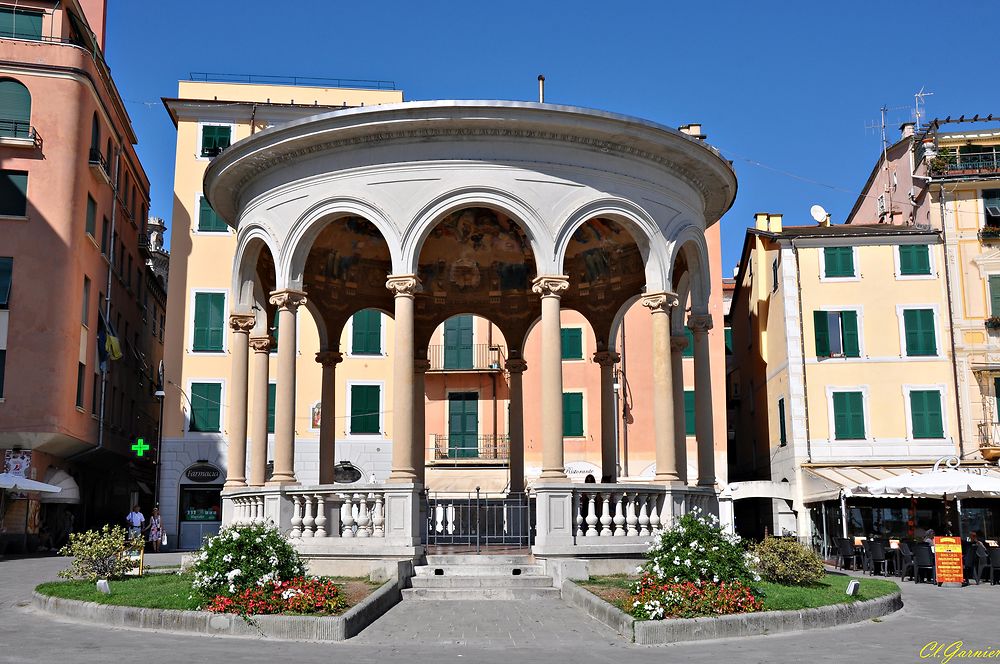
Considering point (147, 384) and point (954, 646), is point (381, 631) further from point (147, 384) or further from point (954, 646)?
point (147, 384)

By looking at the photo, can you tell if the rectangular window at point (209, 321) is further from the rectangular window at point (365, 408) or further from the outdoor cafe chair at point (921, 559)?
the outdoor cafe chair at point (921, 559)

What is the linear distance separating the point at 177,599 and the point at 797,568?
1023 centimetres

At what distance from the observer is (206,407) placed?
145 ft

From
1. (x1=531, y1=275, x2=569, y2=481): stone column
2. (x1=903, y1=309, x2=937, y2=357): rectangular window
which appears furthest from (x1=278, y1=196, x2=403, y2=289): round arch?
(x1=903, y1=309, x2=937, y2=357): rectangular window

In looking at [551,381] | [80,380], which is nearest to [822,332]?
[551,381]

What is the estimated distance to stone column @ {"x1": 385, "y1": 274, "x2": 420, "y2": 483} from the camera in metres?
18.9

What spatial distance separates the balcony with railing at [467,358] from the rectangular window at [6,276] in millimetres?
Answer: 16655

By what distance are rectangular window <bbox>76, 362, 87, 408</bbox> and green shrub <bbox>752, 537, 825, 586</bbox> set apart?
31.1 meters

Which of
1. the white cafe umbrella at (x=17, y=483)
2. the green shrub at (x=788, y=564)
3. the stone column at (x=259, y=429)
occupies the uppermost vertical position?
the stone column at (x=259, y=429)

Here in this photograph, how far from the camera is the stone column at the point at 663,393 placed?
66.9 ft

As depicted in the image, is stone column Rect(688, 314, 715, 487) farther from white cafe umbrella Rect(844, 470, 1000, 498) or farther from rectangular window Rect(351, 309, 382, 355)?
rectangular window Rect(351, 309, 382, 355)

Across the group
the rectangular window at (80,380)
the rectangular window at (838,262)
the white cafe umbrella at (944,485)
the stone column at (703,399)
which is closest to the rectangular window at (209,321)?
the rectangular window at (80,380)

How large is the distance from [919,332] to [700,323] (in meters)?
22.7

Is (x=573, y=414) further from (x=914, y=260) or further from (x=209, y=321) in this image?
(x=209, y=321)
